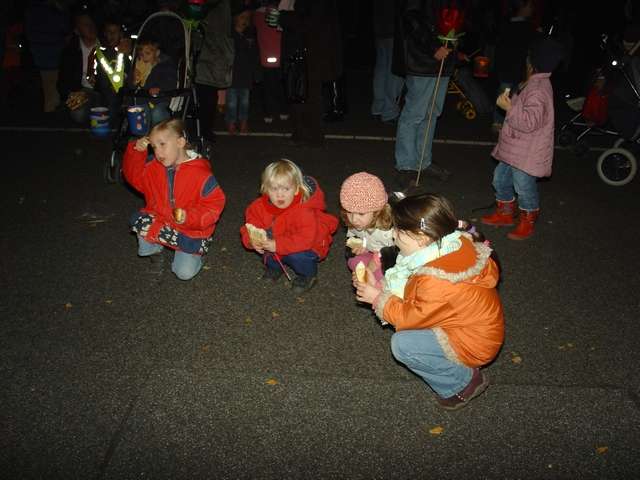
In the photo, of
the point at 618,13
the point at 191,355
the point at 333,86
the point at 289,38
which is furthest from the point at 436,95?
the point at 618,13

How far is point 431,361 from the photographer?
2.69 metres

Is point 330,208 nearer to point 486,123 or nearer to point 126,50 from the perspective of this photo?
point 126,50

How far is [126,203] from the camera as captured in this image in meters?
5.32

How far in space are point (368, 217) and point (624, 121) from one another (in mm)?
4121

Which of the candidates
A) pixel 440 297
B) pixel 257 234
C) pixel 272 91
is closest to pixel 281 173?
pixel 257 234

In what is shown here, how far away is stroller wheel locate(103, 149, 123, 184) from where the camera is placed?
220 inches

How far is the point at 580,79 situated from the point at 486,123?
4.51m

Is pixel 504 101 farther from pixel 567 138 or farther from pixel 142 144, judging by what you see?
pixel 567 138

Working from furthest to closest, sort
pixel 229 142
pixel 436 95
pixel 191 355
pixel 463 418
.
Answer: pixel 229 142, pixel 436 95, pixel 191 355, pixel 463 418

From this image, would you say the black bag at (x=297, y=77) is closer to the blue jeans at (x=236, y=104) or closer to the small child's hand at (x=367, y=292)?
the blue jeans at (x=236, y=104)

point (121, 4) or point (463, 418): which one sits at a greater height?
point (121, 4)

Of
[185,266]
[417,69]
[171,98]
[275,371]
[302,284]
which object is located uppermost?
[417,69]

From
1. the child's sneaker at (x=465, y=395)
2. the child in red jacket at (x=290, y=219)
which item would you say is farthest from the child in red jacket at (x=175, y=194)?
the child's sneaker at (x=465, y=395)

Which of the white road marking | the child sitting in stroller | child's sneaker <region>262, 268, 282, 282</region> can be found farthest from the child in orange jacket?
the white road marking
